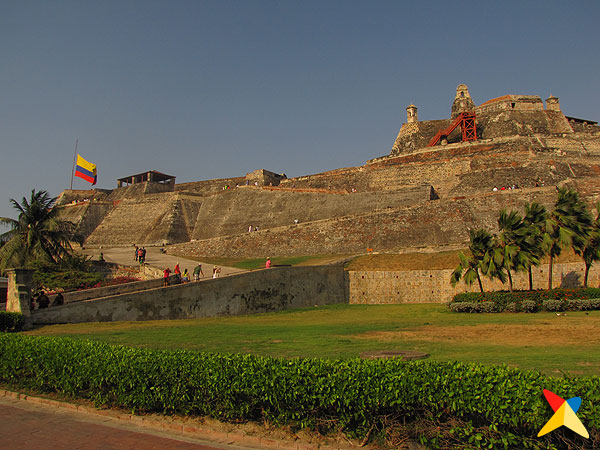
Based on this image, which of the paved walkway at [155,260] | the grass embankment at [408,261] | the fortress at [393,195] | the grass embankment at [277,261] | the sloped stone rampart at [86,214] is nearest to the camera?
the grass embankment at [408,261]

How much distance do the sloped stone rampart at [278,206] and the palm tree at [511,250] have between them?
15.2m

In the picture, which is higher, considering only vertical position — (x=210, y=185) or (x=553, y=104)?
(x=553, y=104)

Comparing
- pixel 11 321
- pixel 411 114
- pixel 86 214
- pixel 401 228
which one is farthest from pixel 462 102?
pixel 11 321

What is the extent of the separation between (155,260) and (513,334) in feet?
87.4

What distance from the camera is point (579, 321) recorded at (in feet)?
51.8

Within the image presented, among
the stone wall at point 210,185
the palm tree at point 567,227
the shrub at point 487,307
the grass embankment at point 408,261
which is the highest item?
the stone wall at point 210,185

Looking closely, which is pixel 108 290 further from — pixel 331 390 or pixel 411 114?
pixel 411 114

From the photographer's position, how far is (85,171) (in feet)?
185

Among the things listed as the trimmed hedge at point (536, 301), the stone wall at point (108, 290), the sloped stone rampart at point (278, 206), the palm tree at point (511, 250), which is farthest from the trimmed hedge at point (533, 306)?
the sloped stone rampart at point (278, 206)

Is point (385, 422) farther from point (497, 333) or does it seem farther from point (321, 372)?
point (497, 333)

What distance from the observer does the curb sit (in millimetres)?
6802

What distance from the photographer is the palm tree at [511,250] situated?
2080 centimetres

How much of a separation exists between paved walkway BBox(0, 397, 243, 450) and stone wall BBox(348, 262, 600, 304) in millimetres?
19954

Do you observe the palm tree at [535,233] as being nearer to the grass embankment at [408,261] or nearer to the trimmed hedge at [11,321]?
the grass embankment at [408,261]
